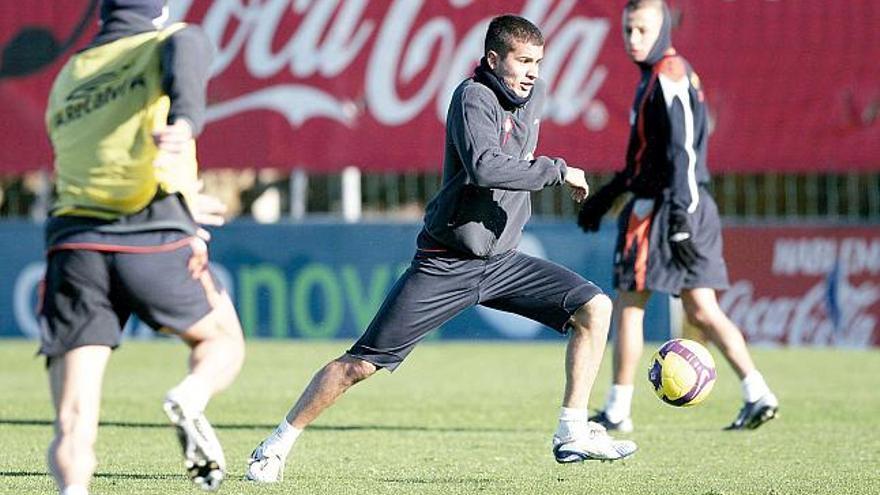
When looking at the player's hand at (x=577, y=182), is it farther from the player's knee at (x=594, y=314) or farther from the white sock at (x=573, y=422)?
the white sock at (x=573, y=422)

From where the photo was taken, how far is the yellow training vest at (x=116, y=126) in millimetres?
5992

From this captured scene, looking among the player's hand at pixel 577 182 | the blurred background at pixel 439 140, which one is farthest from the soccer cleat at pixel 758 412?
the blurred background at pixel 439 140

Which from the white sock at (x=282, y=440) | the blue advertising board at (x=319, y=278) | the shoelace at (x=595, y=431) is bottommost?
the blue advertising board at (x=319, y=278)

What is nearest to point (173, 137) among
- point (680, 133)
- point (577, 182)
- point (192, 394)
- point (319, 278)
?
point (192, 394)

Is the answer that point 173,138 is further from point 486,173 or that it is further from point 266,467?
point 266,467

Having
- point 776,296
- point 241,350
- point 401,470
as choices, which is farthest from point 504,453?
point 776,296

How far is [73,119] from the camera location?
6.06 metres

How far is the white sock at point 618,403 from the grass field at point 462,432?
216mm

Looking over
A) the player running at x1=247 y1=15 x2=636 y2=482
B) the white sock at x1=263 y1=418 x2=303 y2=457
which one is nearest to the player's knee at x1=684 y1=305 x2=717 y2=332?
the player running at x1=247 y1=15 x2=636 y2=482

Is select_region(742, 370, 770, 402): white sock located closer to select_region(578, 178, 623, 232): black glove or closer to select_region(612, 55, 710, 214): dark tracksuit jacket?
select_region(612, 55, 710, 214): dark tracksuit jacket

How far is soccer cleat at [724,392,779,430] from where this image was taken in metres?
10.0

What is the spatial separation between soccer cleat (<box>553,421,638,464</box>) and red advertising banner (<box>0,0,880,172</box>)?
9452mm

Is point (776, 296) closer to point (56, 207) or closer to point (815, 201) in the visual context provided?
point (815, 201)

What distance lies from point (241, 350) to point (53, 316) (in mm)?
696
